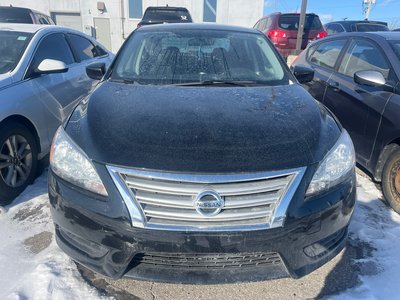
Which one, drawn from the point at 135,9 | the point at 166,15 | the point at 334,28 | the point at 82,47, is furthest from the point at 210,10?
the point at 82,47

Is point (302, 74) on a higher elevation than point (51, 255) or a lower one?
higher

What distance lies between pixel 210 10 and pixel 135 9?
4218 mm

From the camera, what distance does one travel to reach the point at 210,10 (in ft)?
65.4

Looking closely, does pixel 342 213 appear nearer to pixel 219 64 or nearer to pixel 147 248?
pixel 147 248

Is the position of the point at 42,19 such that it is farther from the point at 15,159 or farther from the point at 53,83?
the point at 15,159

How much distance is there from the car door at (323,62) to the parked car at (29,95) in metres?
3.27

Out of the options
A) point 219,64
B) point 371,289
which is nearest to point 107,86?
point 219,64

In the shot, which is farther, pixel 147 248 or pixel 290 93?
pixel 290 93

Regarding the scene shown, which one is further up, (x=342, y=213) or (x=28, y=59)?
(x=28, y=59)

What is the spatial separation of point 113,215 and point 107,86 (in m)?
1.38

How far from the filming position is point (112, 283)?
2.33 metres

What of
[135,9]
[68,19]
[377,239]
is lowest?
[377,239]

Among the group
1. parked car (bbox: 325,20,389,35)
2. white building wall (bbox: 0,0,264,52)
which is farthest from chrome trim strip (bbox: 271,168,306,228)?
white building wall (bbox: 0,0,264,52)

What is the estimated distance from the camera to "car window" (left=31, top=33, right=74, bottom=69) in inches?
153
